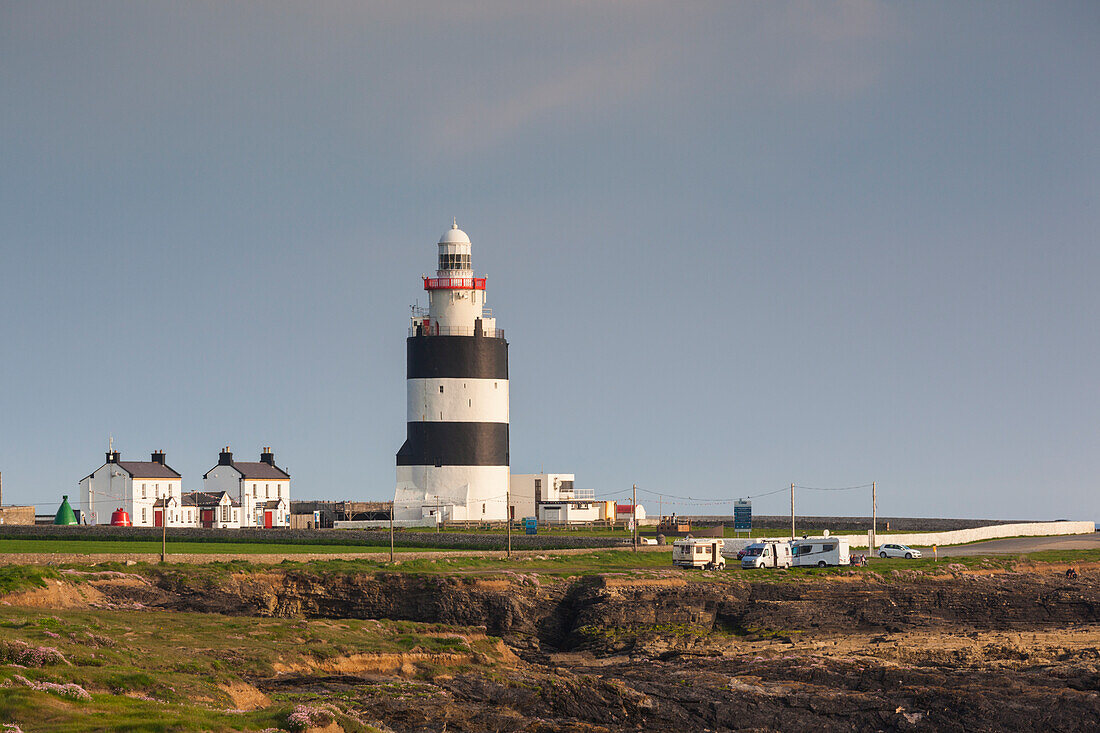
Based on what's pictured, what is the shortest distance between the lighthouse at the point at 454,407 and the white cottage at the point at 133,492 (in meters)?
16.4

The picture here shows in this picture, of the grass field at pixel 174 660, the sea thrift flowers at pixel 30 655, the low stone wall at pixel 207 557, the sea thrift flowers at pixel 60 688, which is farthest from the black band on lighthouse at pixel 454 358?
the sea thrift flowers at pixel 60 688

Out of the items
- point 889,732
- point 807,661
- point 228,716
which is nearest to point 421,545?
point 807,661

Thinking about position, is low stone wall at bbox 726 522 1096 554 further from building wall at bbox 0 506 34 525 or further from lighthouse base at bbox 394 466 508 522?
building wall at bbox 0 506 34 525

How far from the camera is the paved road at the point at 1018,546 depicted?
61.6 metres

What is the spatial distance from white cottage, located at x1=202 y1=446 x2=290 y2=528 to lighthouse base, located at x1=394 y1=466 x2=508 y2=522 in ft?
37.1

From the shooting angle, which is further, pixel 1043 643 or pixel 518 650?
pixel 1043 643

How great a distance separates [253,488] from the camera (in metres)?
87.3

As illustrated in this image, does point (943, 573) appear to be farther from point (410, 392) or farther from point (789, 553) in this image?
point (410, 392)

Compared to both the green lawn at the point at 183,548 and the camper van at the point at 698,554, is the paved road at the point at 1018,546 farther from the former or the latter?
the green lawn at the point at 183,548

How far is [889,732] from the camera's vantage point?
104ft

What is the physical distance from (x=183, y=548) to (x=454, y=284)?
994 inches

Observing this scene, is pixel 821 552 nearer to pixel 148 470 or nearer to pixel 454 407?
pixel 454 407

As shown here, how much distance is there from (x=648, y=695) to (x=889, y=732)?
6.13 m

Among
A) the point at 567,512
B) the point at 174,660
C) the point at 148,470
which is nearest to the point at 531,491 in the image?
the point at 567,512
